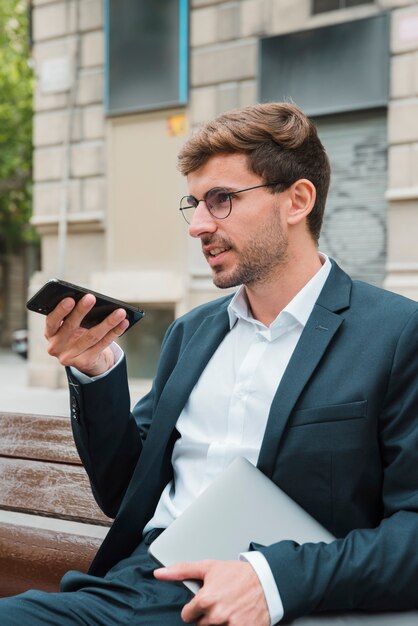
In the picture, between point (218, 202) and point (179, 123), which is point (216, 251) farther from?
point (179, 123)

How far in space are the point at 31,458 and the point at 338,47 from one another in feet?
25.7

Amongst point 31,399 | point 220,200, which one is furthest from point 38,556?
point 31,399

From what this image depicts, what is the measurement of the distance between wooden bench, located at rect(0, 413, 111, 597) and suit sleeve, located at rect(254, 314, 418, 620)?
1037 millimetres

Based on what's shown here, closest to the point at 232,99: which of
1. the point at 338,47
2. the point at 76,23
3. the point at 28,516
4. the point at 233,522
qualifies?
the point at 338,47

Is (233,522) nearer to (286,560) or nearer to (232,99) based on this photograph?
(286,560)

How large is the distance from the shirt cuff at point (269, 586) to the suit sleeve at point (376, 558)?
0.03 feet

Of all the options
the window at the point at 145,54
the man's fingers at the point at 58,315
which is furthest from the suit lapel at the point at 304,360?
the window at the point at 145,54

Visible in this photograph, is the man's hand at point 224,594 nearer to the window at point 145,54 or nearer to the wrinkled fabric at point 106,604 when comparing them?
the wrinkled fabric at point 106,604

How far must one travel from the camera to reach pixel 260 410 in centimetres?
199

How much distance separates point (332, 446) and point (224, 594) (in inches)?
17.0

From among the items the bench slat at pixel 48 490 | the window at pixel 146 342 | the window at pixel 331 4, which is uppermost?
the window at pixel 331 4

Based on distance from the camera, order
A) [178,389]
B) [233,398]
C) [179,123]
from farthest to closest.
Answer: [179,123] < [178,389] < [233,398]

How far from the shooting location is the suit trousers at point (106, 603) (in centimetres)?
182

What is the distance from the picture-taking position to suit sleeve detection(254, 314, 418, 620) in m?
1.64
